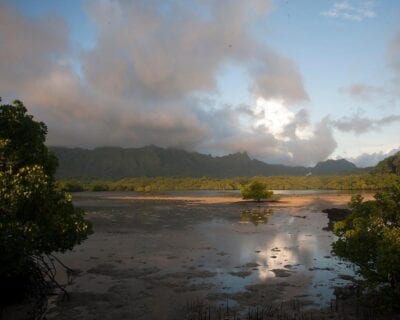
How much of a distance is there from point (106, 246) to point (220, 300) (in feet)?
71.0

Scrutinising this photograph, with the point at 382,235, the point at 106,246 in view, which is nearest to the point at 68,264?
the point at 106,246

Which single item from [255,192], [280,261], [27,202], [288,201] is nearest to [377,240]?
[280,261]

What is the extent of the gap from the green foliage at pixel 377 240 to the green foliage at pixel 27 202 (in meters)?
15.8

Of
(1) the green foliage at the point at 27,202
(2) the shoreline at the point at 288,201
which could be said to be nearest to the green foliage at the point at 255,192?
(2) the shoreline at the point at 288,201

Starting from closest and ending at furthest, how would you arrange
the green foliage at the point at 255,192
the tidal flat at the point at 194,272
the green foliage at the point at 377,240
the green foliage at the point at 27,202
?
1. the green foliage at the point at 27,202
2. the green foliage at the point at 377,240
3. the tidal flat at the point at 194,272
4. the green foliage at the point at 255,192

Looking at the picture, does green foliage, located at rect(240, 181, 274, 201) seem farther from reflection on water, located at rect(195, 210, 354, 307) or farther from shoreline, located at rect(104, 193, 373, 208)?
reflection on water, located at rect(195, 210, 354, 307)

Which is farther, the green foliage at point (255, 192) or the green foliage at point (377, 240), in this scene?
the green foliage at point (255, 192)

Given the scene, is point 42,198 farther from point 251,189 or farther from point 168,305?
point 251,189

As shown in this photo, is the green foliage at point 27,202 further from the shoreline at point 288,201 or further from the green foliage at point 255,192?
the green foliage at point 255,192

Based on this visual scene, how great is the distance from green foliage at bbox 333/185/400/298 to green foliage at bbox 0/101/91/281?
51.9ft

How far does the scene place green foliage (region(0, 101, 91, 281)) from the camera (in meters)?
17.5

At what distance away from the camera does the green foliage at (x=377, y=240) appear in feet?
58.3

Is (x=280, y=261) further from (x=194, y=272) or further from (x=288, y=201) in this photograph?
(x=288, y=201)

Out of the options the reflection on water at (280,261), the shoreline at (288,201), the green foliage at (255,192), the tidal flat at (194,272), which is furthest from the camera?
the green foliage at (255,192)
